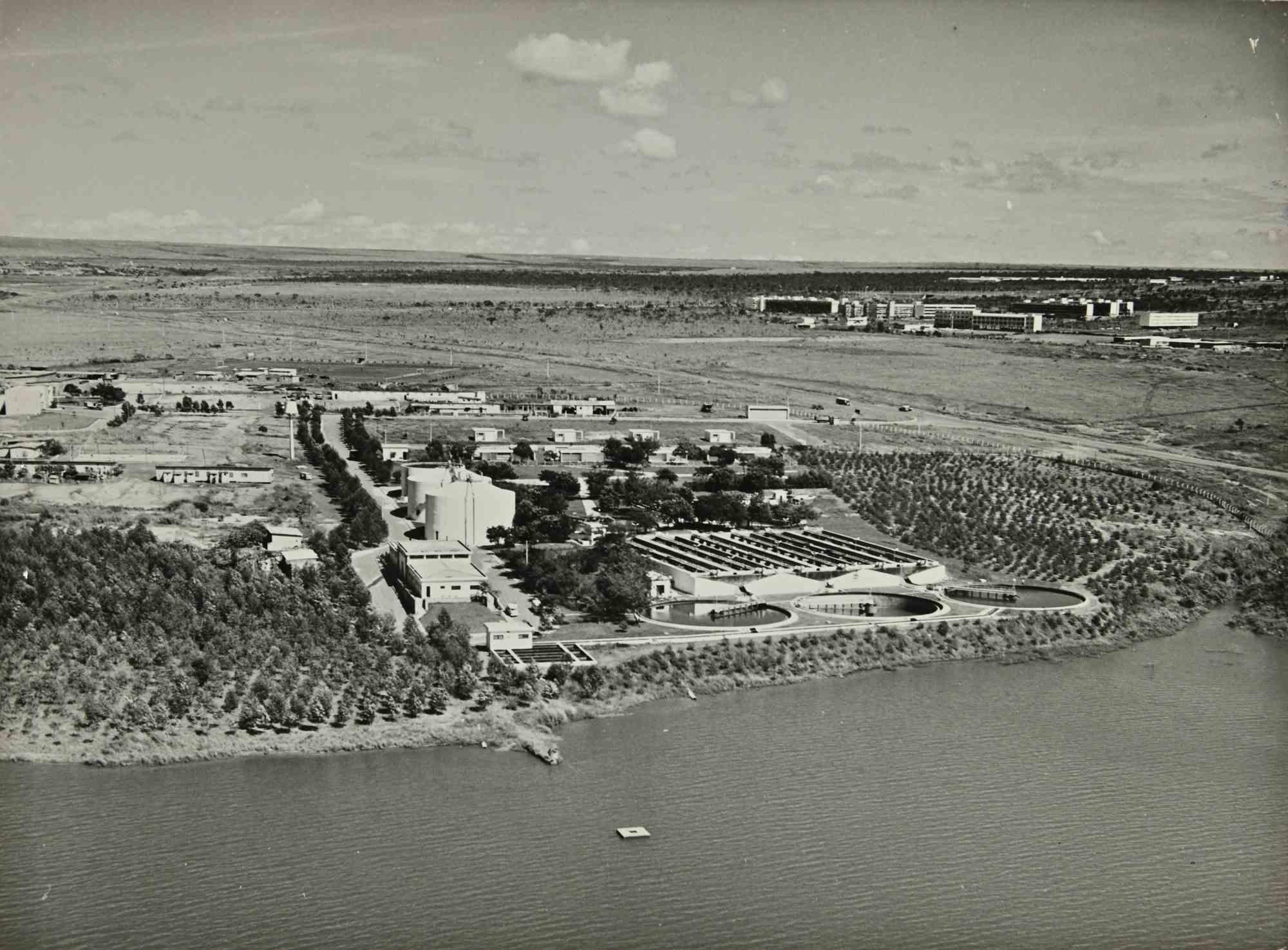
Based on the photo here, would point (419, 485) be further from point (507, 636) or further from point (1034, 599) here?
point (1034, 599)

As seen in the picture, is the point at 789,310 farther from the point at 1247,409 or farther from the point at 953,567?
the point at 953,567

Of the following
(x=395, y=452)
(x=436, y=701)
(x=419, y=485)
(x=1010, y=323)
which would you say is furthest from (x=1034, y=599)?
(x=1010, y=323)

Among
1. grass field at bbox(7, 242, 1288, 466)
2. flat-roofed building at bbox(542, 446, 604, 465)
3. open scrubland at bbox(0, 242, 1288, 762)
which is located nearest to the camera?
open scrubland at bbox(0, 242, 1288, 762)

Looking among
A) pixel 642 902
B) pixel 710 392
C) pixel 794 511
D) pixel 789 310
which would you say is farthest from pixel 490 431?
pixel 789 310

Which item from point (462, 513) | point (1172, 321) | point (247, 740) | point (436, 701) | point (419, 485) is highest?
point (1172, 321)

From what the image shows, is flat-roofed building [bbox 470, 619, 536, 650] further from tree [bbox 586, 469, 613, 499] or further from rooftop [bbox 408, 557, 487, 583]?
tree [bbox 586, 469, 613, 499]

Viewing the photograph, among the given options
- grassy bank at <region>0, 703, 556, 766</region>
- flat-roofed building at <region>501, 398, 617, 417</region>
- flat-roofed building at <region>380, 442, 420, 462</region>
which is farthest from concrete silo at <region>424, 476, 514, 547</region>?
flat-roofed building at <region>501, 398, 617, 417</region>

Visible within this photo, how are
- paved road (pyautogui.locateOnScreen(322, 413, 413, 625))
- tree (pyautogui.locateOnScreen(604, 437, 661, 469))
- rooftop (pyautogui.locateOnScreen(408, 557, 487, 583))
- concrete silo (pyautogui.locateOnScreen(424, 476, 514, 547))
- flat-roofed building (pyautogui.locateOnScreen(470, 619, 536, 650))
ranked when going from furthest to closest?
tree (pyautogui.locateOnScreen(604, 437, 661, 469)) → concrete silo (pyautogui.locateOnScreen(424, 476, 514, 547)) → rooftop (pyautogui.locateOnScreen(408, 557, 487, 583)) → paved road (pyautogui.locateOnScreen(322, 413, 413, 625)) → flat-roofed building (pyautogui.locateOnScreen(470, 619, 536, 650))
